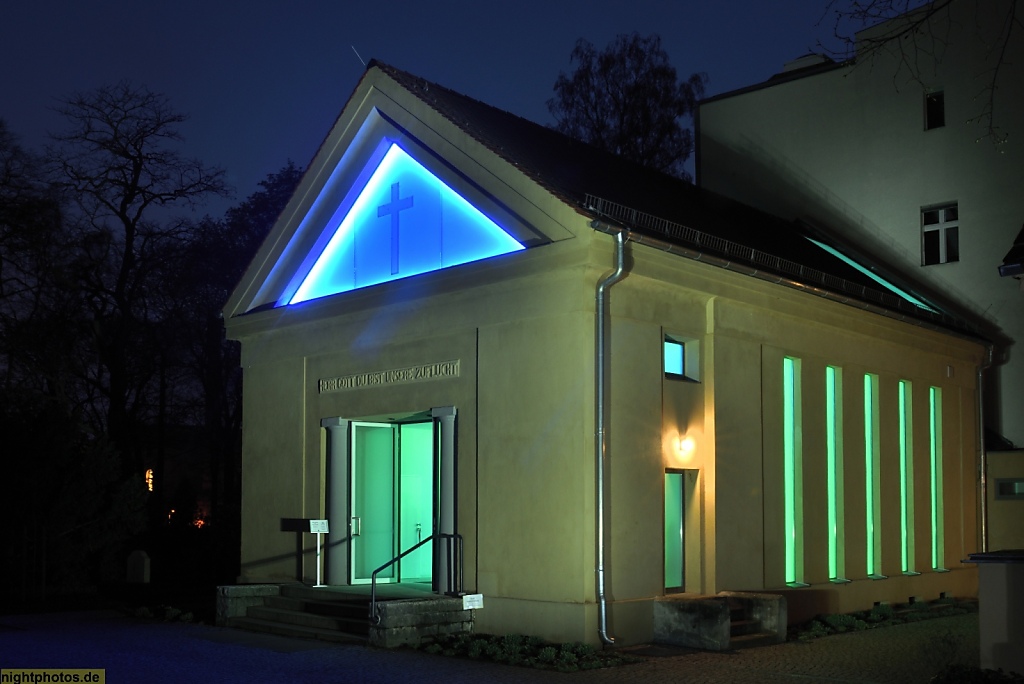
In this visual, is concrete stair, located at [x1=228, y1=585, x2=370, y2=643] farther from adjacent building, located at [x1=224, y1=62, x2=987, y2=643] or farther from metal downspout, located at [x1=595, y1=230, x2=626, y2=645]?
metal downspout, located at [x1=595, y1=230, x2=626, y2=645]

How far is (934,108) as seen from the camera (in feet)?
81.3

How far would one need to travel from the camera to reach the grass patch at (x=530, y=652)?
1299 centimetres

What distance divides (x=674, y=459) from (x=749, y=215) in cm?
974

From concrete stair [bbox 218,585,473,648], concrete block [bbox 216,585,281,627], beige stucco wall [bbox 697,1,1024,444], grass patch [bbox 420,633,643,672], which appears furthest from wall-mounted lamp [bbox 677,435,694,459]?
beige stucco wall [bbox 697,1,1024,444]

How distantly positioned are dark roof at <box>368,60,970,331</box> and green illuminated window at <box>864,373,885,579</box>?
1.72m

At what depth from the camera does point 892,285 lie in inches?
933

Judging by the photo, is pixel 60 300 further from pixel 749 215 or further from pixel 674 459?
pixel 674 459

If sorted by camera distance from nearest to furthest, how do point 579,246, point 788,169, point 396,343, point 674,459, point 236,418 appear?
1. point 579,246
2. point 674,459
3. point 396,343
4. point 788,169
5. point 236,418

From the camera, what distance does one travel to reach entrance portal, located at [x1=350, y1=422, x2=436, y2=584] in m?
17.9

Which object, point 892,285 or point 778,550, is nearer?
point 778,550

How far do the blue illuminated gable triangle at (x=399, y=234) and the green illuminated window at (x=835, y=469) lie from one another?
6389mm

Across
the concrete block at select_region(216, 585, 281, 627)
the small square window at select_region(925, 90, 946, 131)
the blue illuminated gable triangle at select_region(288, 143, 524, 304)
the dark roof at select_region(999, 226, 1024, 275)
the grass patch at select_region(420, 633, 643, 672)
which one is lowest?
the grass patch at select_region(420, 633, 643, 672)

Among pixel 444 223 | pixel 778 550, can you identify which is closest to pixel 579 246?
pixel 444 223

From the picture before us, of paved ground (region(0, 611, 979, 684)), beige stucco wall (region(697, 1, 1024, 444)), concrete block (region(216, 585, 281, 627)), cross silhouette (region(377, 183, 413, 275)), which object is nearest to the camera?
paved ground (region(0, 611, 979, 684))
